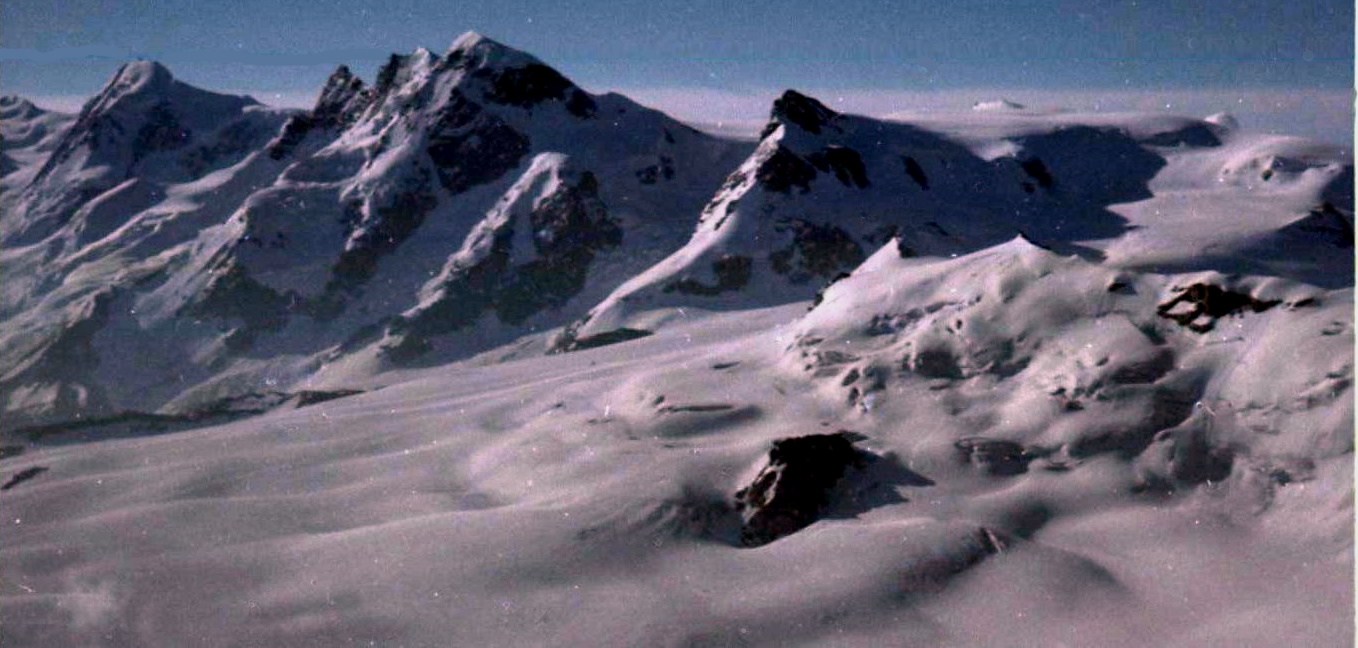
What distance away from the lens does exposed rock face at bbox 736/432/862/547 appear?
2308cm

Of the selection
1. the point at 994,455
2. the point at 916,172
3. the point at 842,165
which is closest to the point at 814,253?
the point at 842,165

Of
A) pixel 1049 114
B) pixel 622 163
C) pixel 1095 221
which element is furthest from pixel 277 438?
pixel 1049 114

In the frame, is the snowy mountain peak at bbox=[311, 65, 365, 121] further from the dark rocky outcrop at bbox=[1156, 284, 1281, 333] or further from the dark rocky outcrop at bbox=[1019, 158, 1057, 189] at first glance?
the dark rocky outcrop at bbox=[1156, 284, 1281, 333]

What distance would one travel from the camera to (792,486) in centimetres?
2408

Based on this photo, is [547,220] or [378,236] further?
[378,236]

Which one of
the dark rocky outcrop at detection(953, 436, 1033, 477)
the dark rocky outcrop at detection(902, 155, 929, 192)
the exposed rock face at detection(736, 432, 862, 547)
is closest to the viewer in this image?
the exposed rock face at detection(736, 432, 862, 547)

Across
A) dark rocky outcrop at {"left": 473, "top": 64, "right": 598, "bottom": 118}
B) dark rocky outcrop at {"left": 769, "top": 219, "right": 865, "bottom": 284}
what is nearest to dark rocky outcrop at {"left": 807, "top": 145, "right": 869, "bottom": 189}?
dark rocky outcrop at {"left": 769, "top": 219, "right": 865, "bottom": 284}

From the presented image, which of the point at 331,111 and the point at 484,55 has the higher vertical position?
the point at 484,55

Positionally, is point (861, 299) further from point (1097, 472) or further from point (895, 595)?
point (895, 595)

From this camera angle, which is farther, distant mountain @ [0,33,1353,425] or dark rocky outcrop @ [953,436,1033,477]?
distant mountain @ [0,33,1353,425]

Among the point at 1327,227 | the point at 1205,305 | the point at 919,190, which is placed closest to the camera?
the point at 1205,305

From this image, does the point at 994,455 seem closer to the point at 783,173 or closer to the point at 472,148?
the point at 783,173

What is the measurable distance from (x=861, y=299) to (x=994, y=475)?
1304cm

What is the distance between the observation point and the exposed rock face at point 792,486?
2308 cm
